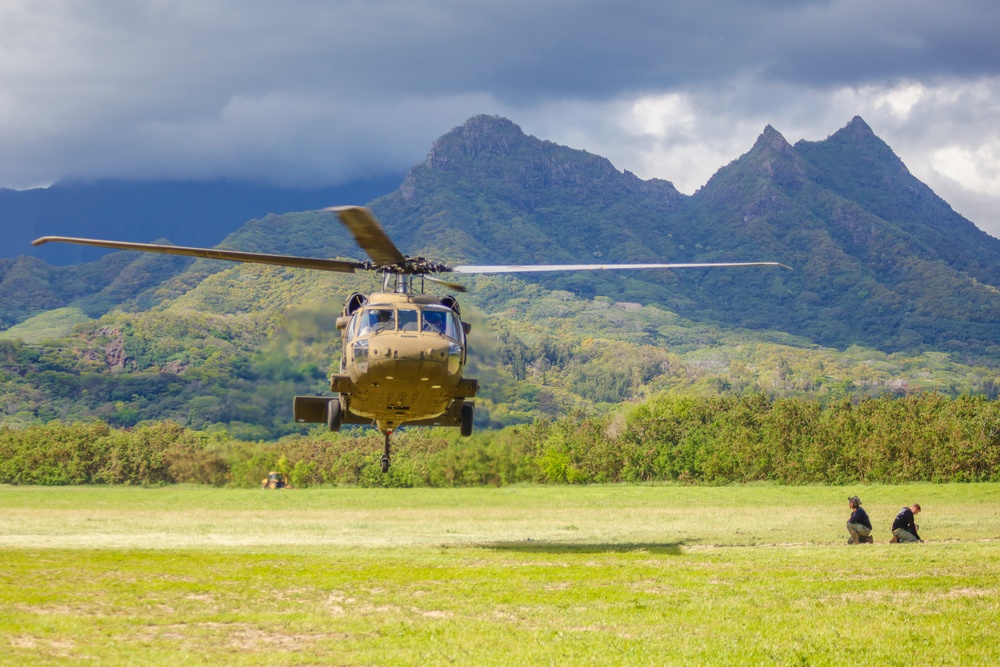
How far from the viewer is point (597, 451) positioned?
71.2 m

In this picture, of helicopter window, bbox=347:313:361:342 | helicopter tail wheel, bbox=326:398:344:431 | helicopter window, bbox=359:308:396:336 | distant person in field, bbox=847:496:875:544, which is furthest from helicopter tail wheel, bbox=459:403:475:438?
distant person in field, bbox=847:496:875:544

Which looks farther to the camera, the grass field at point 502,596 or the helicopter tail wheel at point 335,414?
the helicopter tail wheel at point 335,414

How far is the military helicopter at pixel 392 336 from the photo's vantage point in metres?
22.6

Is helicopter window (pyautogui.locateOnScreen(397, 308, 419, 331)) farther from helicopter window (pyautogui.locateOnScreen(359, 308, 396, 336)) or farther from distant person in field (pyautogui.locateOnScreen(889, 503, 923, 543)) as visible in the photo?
distant person in field (pyautogui.locateOnScreen(889, 503, 923, 543))

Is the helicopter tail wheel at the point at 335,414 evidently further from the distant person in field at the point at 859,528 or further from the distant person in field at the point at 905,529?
the distant person in field at the point at 905,529

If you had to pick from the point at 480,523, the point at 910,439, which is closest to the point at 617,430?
the point at 910,439

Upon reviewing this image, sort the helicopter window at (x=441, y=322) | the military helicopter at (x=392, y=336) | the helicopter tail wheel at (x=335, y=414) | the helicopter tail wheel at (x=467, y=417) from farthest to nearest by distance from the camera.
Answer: the helicopter tail wheel at (x=467, y=417), the helicopter tail wheel at (x=335, y=414), the helicopter window at (x=441, y=322), the military helicopter at (x=392, y=336)

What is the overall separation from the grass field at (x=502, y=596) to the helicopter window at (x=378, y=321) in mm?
4828

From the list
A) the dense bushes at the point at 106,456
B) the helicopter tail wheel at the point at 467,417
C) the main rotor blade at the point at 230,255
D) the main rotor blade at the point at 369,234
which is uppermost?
the main rotor blade at the point at 369,234

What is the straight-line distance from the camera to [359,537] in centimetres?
2912

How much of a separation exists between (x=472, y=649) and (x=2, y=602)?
6992mm

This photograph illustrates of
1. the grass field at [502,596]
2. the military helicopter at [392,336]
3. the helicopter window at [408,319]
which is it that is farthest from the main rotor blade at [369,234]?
the grass field at [502,596]

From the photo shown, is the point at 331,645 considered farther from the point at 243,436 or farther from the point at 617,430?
the point at 617,430

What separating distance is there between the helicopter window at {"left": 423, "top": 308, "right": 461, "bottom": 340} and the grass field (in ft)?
15.8
